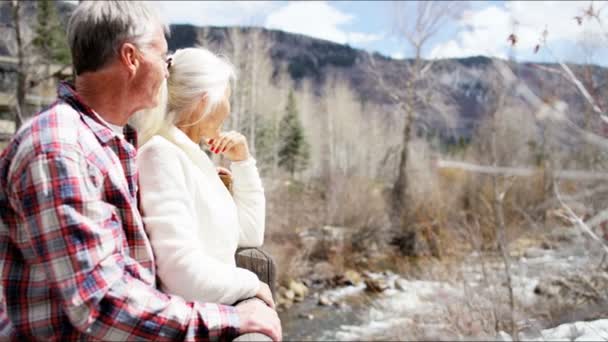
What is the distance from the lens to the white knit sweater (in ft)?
3.85

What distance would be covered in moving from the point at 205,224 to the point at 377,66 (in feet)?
65.3

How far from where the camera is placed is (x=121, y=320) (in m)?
1.02

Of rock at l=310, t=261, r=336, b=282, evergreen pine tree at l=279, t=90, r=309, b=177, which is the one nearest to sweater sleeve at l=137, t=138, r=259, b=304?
rock at l=310, t=261, r=336, b=282

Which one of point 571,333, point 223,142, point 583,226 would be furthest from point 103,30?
point 571,333

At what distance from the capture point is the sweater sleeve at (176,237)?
3.84ft

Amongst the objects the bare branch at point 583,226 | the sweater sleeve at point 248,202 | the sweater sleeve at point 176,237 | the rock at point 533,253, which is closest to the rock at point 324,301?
the rock at point 533,253

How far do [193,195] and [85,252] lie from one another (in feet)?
1.16

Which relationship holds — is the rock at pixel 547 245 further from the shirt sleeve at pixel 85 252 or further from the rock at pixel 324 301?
the shirt sleeve at pixel 85 252

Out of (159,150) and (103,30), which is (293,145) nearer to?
(159,150)

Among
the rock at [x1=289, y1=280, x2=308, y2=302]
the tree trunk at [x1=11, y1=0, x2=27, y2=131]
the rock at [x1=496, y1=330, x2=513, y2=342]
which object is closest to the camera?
the rock at [x1=496, y1=330, x2=513, y2=342]

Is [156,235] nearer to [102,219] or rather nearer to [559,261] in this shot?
[102,219]

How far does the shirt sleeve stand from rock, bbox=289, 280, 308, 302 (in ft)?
39.1

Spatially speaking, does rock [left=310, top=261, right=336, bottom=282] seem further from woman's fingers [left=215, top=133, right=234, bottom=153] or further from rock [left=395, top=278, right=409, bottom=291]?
woman's fingers [left=215, top=133, right=234, bottom=153]

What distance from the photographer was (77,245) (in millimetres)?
980
